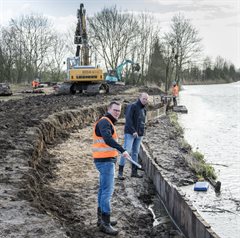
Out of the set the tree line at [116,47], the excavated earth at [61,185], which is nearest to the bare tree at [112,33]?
the tree line at [116,47]

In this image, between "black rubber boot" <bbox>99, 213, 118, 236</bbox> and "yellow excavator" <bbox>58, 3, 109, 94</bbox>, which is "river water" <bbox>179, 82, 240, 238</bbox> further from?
"yellow excavator" <bbox>58, 3, 109, 94</bbox>

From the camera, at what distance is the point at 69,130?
51.8ft

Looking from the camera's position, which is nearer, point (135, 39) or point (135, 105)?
point (135, 105)

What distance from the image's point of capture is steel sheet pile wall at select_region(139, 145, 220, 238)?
5883 mm

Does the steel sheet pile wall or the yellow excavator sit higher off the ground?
the yellow excavator

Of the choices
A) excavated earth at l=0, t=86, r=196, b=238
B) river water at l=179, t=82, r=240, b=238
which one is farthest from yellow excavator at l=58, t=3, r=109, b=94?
excavated earth at l=0, t=86, r=196, b=238

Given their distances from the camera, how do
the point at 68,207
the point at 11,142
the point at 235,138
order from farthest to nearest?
the point at 235,138
the point at 11,142
the point at 68,207

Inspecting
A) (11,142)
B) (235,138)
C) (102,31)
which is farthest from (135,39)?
(11,142)

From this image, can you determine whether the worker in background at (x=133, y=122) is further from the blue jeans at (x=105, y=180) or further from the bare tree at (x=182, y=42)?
the bare tree at (x=182, y=42)

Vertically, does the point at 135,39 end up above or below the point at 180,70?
above

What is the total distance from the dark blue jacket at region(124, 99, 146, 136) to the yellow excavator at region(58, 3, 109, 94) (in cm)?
→ 1732

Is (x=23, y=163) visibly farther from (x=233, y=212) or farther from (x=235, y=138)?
(x=235, y=138)

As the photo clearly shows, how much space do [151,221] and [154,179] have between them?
81.3 inches

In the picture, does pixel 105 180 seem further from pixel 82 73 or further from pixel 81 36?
pixel 81 36
